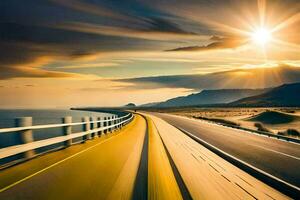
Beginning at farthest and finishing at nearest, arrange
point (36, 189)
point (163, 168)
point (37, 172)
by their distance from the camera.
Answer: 1. point (163, 168)
2. point (37, 172)
3. point (36, 189)

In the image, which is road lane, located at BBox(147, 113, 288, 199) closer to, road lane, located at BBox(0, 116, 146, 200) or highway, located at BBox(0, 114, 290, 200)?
highway, located at BBox(0, 114, 290, 200)

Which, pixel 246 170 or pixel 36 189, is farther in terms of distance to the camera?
pixel 246 170

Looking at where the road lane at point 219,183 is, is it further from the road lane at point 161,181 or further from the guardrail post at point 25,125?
the guardrail post at point 25,125

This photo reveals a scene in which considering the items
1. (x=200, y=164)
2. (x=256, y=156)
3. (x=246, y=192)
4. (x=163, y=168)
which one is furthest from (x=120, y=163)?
(x=256, y=156)

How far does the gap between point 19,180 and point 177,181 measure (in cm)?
325

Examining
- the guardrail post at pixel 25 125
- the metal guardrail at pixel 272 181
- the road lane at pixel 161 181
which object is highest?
the guardrail post at pixel 25 125

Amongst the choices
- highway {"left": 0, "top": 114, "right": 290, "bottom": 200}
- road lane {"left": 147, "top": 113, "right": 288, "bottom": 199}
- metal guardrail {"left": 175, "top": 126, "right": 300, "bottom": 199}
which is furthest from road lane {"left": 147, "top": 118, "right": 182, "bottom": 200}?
metal guardrail {"left": 175, "top": 126, "right": 300, "bottom": 199}

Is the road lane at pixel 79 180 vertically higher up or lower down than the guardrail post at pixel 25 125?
lower down

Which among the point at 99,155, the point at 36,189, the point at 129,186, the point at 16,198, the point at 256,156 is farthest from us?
the point at 256,156

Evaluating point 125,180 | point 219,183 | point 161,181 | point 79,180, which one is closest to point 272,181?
point 219,183

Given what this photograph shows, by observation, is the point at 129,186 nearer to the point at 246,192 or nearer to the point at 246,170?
the point at 246,192

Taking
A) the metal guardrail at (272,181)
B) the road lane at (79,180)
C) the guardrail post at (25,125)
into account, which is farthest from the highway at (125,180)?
the guardrail post at (25,125)

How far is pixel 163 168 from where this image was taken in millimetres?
11891

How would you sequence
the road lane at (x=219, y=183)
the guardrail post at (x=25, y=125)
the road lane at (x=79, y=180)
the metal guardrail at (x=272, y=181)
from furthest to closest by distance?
the guardrail post at (x=25, y=125) → the metal guardrail at (x=272, y=181) → the road lane at (x=219, y=183) → the road lane at (x=79, y=180)
